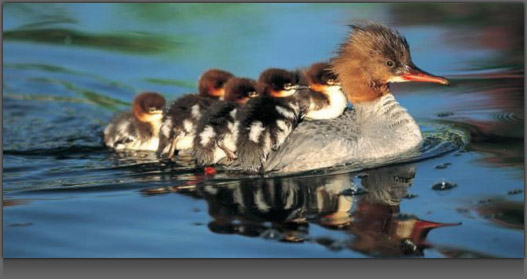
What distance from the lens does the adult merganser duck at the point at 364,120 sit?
6156 millimetres

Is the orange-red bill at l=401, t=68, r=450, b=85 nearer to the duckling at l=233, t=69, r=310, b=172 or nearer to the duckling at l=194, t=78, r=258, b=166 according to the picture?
the duckling at l=233, t=69, r=310, b=172

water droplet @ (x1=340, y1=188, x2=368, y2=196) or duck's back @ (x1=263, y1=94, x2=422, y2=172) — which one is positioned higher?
duck's back @ (x1=263, y1=94, x2=422, y2=172)

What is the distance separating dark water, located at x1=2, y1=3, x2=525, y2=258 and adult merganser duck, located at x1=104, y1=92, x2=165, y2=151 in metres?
0.15

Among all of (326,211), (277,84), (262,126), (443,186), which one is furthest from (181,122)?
(443,186)

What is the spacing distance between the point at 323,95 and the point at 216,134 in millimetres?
909

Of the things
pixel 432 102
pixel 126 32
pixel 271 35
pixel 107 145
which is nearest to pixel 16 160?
pixel 107 145

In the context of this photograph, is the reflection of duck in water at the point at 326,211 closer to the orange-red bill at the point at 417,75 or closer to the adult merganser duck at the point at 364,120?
the adult merganser duck at the point at 364,120

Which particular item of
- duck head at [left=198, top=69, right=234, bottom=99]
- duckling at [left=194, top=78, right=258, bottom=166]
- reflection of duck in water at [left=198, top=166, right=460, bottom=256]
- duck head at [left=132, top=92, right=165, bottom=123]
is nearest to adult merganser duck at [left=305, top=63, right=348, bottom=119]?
duckling at [left=194, top=78, right=258, bottom=166]

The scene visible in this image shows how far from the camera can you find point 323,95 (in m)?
6.89

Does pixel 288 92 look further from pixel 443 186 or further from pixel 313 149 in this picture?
pixel 443 186

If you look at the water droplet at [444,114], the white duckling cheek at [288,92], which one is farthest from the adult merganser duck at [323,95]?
the water droplet at [444,114]

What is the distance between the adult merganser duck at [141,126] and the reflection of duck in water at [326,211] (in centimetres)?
135

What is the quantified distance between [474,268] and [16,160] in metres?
3.36

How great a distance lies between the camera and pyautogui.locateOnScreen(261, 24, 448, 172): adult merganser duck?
Result: 6.16 m
